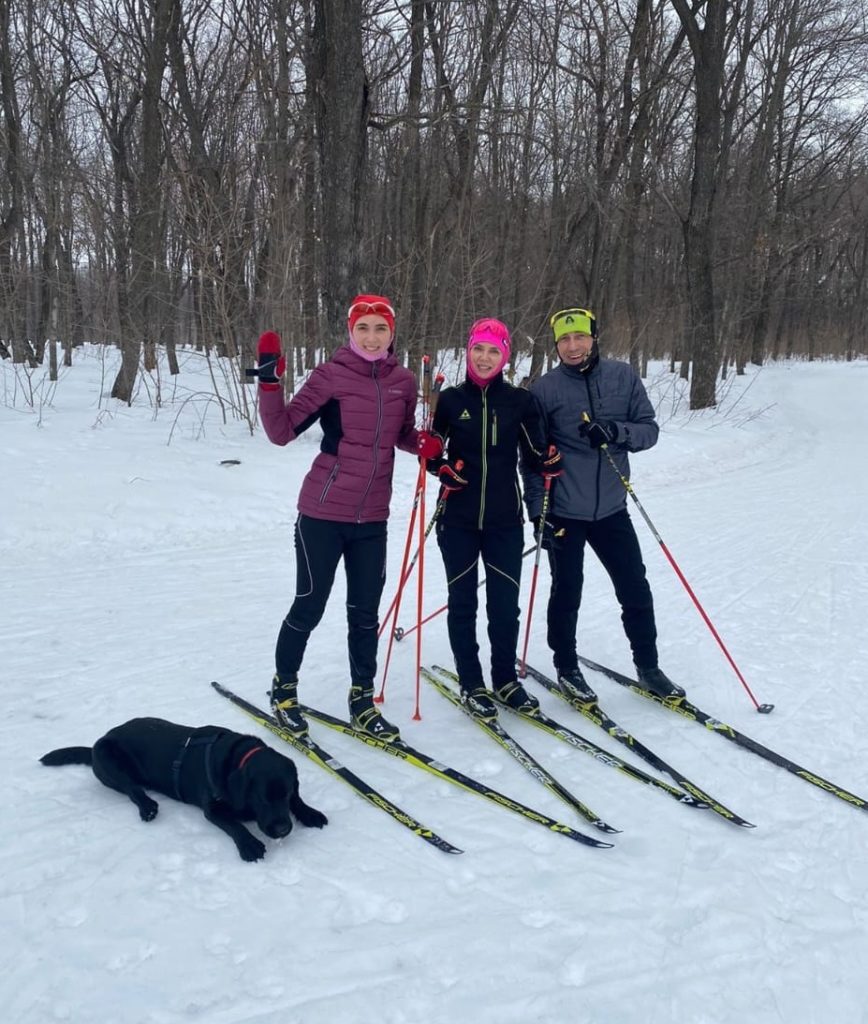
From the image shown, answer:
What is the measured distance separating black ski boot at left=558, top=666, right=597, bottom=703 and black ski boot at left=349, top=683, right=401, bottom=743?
3.17 ft

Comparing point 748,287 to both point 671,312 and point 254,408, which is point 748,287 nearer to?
point 671,312

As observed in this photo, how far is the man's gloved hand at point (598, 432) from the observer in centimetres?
382

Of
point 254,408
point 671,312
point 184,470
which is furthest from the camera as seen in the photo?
point 671,312

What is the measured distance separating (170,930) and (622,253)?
2026 cm

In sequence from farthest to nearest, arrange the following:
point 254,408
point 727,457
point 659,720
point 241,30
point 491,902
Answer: point 241,30 < point 727,457 < point 254,408 < point 659,720 < point 491,902

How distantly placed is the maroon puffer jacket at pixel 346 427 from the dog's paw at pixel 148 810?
1334 mm

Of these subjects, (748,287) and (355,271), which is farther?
(748,287)

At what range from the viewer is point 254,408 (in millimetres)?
11234

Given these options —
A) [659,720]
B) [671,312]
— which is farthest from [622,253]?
[659,720]

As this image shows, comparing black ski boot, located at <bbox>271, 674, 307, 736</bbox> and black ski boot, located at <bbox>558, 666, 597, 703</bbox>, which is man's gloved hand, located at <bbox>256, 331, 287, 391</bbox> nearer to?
black ski boot, located at <bbox>271, 674, 307, 736</bbox>

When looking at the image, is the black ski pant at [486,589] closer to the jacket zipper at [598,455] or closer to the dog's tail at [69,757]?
the jacket zipper at [598,455]


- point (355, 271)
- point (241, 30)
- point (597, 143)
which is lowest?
point (355, 271)

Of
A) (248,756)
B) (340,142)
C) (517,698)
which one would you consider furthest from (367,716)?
(340,142)

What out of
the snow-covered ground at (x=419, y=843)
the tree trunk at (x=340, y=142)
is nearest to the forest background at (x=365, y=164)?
the tree trunk at (x=340, y=142)
